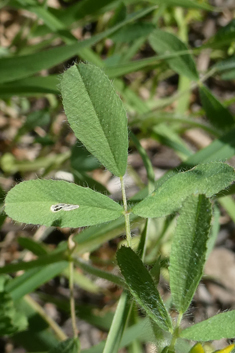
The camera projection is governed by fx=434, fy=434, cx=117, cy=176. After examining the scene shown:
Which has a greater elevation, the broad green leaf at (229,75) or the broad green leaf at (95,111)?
the broad green leaf at (95,111)

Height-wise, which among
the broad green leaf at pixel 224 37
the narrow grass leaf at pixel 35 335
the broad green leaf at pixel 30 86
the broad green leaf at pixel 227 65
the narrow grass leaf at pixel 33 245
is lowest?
the narrow grass leaf at pixel 35 335

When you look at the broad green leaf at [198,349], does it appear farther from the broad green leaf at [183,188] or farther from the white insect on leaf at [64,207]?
the white insect on leaf at [64,207]

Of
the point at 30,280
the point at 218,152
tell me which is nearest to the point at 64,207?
the point at 30,280

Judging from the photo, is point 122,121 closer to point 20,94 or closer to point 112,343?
point 112,343

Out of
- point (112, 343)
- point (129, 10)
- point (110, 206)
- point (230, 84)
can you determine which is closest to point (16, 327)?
point (112, 343)

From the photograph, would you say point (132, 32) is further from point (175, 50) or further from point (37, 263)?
point (37, 263)

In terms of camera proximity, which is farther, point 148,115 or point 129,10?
point 129,10

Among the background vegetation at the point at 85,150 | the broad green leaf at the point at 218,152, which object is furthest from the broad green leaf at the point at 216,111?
the broad green leaf at the point at 218,152
